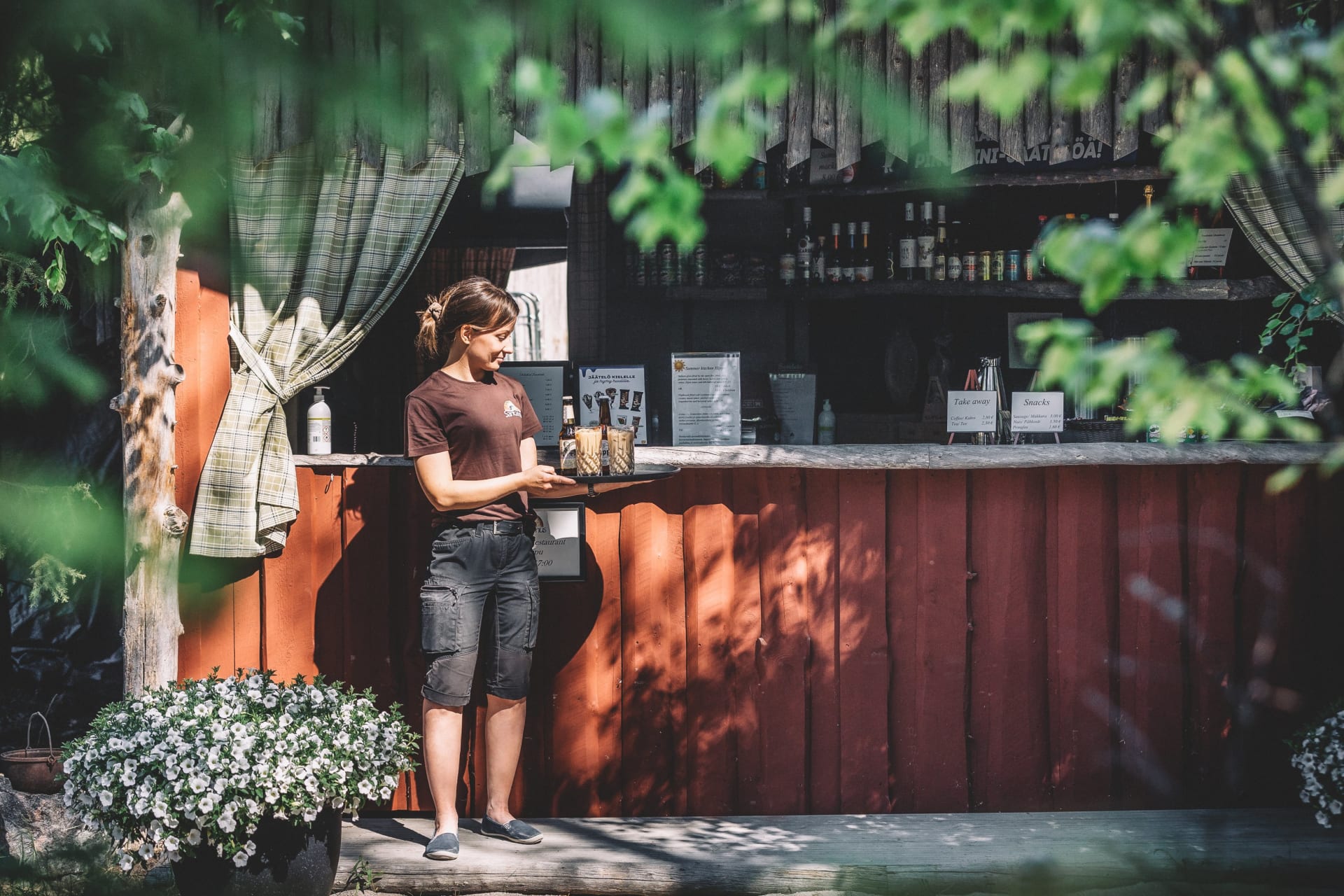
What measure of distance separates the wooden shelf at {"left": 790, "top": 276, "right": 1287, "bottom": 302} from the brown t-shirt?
103 inches

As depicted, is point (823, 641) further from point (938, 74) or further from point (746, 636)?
point (938, 74)

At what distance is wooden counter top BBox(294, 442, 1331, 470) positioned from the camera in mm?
4156

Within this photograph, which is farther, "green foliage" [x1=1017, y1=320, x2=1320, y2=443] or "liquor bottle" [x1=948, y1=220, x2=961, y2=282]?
"liquor bottle" [x1=948, y1=220, x2=961, y2=282]

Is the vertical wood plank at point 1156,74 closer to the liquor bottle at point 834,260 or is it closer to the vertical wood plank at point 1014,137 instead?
the vertical wood plank at point 1014,137

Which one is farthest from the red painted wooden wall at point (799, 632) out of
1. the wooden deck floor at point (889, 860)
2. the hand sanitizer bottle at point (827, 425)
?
the hand sanitizer bottle at point (827, 425)

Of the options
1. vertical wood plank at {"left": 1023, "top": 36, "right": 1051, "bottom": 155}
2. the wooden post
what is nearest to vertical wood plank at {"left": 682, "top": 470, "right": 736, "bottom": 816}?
vertical wood plank at {"left": 1023, "top": 36, "right": 1051, "bottom": 155}

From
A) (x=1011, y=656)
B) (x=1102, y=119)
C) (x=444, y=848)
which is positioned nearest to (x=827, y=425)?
(x=1011, y=656)

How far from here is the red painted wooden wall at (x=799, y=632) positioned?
4242 millimetres

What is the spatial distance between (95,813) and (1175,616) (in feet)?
12.5

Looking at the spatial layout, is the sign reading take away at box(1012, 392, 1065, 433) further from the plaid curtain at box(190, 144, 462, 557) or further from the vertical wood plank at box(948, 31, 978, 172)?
the plaid curtain at box(190, 144, 462, 557)

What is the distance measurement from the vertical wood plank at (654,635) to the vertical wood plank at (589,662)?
0.04 meters

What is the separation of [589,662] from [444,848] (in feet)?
2.89

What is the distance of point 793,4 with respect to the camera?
1212mm

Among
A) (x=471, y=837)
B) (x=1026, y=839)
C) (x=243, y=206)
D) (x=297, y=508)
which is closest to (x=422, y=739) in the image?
(x=471, y=837)
